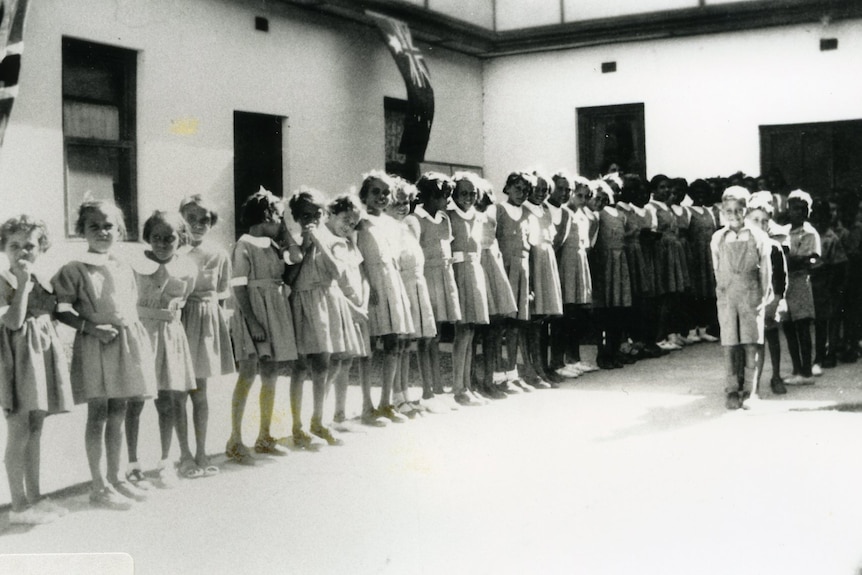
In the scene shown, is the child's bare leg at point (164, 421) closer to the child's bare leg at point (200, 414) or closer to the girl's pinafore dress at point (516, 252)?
the child's bare leg at point (200, 414)

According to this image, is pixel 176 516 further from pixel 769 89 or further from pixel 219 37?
pixel 769 89

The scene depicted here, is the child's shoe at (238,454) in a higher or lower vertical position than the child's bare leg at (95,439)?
lower

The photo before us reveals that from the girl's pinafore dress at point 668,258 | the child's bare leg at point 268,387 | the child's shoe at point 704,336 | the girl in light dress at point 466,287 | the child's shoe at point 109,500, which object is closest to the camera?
the child's shoe at point 109,500

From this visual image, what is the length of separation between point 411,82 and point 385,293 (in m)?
0.95

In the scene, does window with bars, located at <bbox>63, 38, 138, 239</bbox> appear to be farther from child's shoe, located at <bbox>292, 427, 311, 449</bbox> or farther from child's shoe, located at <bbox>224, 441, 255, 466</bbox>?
child's shoe, located at <bbox>292, 427, 311, 449</bbox>

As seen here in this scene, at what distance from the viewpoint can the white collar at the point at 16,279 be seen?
2.54m

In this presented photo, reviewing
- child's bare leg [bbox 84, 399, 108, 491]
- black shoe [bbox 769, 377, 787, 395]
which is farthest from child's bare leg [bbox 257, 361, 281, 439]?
black shoe [bbox 769, 377, 787, 395]

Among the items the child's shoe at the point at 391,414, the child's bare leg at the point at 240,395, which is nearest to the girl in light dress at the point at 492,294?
the child's shoe at the point at 391,414

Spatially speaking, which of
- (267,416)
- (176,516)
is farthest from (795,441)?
(176,516)

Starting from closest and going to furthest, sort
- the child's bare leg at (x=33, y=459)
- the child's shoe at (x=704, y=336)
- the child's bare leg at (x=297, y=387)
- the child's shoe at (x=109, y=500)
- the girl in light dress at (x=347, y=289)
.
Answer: the child's bare leg at (x=33, y=459) → the child's shoe at (x=109, y=500) → the child's bare leg at (x=297, y=387) → the girl in light dress at (x=347, y=289) → the child's shoe at (x=704, y=336)

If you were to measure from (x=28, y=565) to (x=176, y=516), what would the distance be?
1.46 feet

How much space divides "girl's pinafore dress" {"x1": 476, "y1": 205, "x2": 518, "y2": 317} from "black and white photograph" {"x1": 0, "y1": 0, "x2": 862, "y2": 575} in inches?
0.6

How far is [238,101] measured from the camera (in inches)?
118

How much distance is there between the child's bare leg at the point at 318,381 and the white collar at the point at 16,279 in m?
1.14
